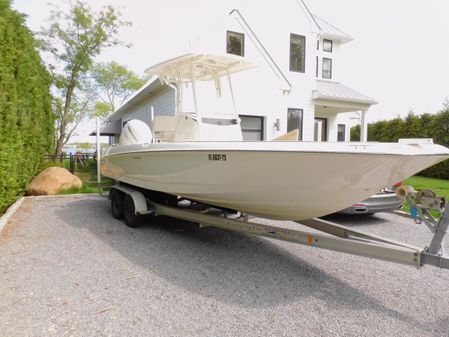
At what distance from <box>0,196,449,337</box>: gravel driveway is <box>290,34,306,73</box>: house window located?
8437mm

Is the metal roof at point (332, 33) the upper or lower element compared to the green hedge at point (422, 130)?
upper

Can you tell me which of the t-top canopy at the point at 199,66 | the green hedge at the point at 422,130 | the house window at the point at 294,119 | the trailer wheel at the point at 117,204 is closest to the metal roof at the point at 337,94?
the house window at the point at 294,119

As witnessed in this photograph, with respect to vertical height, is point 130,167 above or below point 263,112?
below

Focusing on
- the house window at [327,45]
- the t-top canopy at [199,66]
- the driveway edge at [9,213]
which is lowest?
the driveway edge at [9,213]

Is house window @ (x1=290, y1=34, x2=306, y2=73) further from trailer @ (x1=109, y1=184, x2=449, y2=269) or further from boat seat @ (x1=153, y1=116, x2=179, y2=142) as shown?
trailer @ (x1=109, y1=184, x2=449, y2=269)

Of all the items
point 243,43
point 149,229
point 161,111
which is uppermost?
point 243,43

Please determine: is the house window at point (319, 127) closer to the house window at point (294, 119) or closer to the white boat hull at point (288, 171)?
the house window at point (294, 119)

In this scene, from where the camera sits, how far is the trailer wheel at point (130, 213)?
5117 millimetres

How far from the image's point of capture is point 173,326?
7.86 feet

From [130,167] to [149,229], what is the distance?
1090 mm

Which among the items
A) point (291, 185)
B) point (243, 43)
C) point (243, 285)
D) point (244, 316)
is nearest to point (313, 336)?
point (244, 316)

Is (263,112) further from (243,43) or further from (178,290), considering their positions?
(178,290)

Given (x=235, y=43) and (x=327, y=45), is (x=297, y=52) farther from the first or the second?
(x=327, y=45)

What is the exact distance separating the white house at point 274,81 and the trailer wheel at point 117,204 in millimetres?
3872
